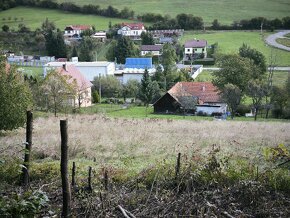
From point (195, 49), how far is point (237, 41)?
881cm

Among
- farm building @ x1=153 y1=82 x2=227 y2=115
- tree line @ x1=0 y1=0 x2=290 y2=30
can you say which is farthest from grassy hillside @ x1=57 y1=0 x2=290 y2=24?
farm building @ x1=153 y1=82 x2=227 y2=115

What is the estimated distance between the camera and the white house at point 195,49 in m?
60.3

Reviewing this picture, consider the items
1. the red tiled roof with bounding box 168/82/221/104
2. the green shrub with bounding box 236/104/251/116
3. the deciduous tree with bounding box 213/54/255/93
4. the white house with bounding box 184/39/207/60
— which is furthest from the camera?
the white house with bounding box 184/39/207/60

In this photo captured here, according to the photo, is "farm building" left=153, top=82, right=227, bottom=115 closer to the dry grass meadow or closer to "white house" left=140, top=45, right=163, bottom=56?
the dry grass meadow

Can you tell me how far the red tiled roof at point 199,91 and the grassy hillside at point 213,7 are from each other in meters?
44.6

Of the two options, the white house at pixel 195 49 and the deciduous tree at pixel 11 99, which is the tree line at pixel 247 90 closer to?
the deciduous tree at pixel 11 99

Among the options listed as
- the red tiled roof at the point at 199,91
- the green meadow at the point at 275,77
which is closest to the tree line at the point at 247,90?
the red tiled roof at the point at 199,91

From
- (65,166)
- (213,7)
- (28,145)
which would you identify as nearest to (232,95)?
(28,145)

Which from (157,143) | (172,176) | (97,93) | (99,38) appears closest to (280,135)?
(157,143)

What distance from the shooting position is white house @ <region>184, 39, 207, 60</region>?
6031 centimetres

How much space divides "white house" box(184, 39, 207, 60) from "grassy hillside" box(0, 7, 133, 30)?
21267 mm

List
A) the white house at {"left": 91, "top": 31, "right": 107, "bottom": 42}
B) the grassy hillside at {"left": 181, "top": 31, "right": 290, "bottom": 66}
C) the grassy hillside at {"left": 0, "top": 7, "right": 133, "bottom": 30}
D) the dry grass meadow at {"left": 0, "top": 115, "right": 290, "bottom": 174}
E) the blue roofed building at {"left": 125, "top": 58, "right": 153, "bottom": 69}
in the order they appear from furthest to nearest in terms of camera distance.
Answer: the grassy hillside at {"left": 0, "top": 7, "right": 133, "bottom": 30} < the white house at {"left": 91, "top": 31, "right": 107, "bottom": 42} < the grassy hillside at {"left": 181, "top": 31, "right": 290, "bottom": 66} < the blue roofed building at {"left": 125, "top": 58, "right": 153, "bottom": 69} < the dry grass meadow at {"left": 0, "top": 115, "right": 290, "bottom": 174}

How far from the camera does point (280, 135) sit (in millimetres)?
13547

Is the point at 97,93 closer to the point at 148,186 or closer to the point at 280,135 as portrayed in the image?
the point at 280,135
